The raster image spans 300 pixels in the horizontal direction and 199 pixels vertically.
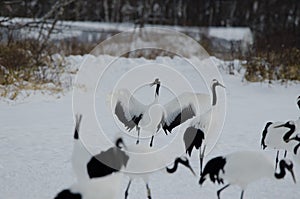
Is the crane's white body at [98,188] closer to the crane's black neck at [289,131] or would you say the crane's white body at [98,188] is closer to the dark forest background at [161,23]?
the crane's black neck at [289,131]

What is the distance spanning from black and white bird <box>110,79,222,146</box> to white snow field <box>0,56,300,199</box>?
1.39 ft

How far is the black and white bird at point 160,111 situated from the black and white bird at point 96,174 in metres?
1.08

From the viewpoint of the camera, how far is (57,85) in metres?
7.67

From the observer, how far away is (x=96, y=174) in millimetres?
2500

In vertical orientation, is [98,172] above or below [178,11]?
below

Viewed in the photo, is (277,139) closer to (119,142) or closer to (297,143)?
(297,143)

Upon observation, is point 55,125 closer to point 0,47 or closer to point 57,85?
point 57,85

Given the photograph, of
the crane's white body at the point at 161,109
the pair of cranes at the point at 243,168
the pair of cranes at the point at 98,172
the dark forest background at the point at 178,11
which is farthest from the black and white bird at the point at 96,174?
the dark forest background at the point at 178,11

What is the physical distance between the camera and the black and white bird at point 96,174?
7.84 ft

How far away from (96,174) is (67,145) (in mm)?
2017

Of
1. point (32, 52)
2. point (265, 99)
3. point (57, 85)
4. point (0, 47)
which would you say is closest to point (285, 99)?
point (265, 99)

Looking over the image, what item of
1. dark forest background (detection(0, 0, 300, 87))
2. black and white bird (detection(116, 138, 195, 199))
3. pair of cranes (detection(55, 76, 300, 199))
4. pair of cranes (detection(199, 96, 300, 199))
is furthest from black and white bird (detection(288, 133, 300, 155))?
dark forest background (detection(0, 0, 300, 87))

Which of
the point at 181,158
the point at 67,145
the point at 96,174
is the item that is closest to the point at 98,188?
the point at 96,174

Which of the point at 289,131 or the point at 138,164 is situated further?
the point at 289,131
